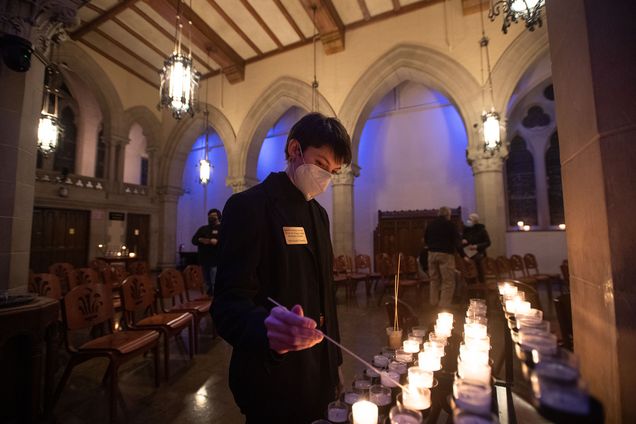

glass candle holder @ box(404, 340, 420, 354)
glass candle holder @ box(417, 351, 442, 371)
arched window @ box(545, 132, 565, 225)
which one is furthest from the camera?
arched window @ box(545, 132, 565, 225)

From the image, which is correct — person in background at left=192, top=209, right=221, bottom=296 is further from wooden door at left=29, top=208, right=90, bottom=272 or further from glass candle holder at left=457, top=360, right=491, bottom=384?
wooden door at left=29, top=208, right=90, bottom=272

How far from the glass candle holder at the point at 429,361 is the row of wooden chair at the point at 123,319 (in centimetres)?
223

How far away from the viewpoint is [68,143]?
10812 millimetres

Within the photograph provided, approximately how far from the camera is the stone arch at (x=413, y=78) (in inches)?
264

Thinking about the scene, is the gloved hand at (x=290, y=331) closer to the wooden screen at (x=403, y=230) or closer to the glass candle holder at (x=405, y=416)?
the glass candle holder at (x=405, y=416)

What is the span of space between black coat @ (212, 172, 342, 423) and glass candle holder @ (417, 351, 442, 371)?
1.17ft

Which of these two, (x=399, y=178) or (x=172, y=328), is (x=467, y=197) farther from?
(x=172, y=328)

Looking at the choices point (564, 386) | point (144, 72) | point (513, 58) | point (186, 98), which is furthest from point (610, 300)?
point (144, 72)

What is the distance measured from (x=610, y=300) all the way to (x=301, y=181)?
105 centimetres

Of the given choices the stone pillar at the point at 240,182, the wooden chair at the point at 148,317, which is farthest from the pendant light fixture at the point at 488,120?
the stone pillar at the point at 240,182

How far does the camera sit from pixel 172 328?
9.91ft

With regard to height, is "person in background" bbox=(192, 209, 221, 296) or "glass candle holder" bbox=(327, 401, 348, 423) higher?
"person in background" bbox=(192, 209, 221, 296)

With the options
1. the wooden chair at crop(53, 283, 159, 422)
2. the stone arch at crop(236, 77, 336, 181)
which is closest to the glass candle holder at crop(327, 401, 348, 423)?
the wooden chair at crop(53, 283, 159, 422)

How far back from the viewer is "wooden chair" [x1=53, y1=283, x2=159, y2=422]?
2303 millimetres
